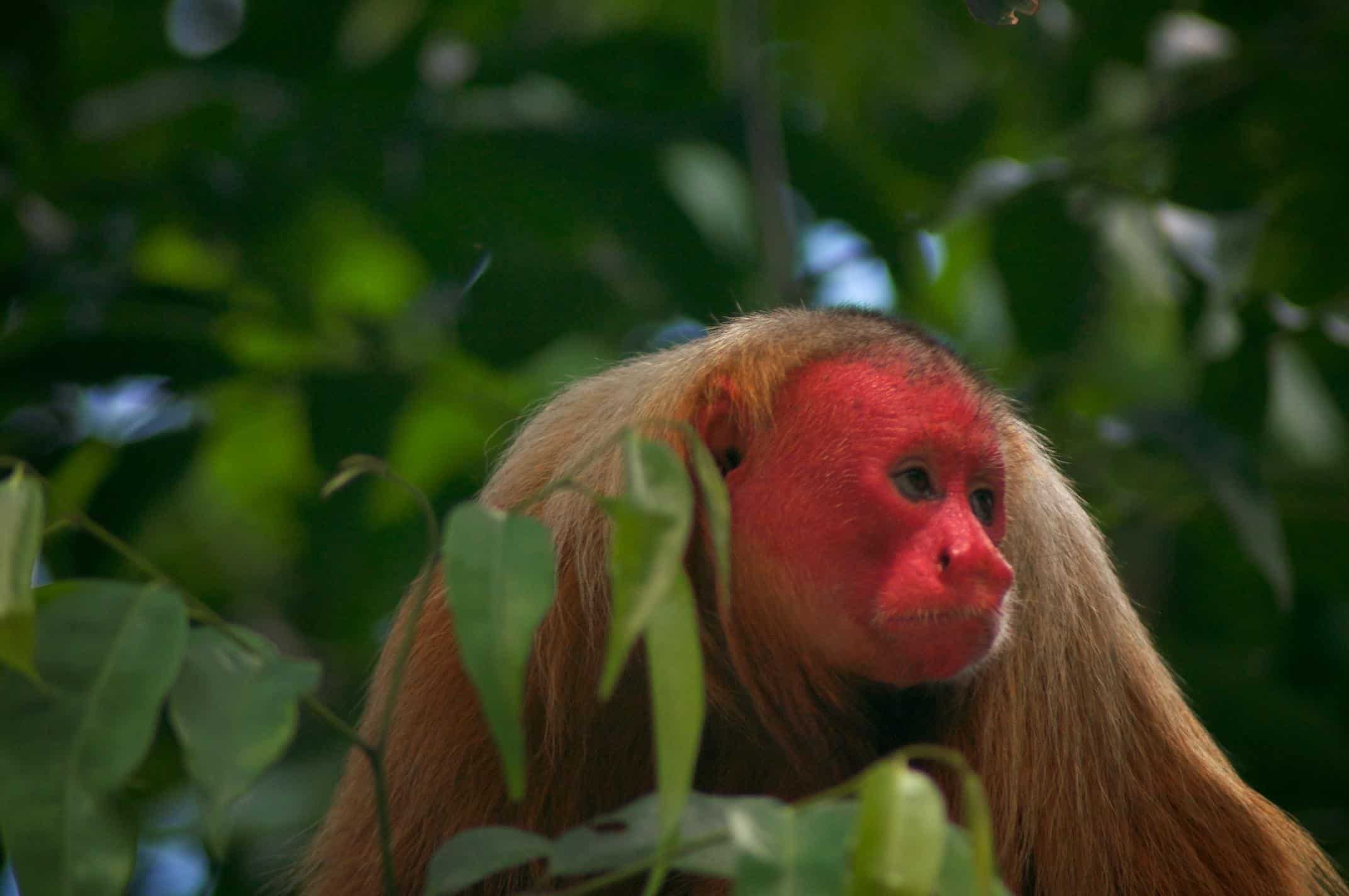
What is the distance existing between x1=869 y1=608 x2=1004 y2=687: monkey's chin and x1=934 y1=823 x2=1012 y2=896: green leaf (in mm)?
927

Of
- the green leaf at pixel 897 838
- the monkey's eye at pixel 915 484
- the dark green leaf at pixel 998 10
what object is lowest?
the monkey's eye at pixel 915 484

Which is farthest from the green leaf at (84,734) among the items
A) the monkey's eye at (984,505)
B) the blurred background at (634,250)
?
the blurred background at (634,250)

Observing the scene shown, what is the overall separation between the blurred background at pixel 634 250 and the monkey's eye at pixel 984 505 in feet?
2.43

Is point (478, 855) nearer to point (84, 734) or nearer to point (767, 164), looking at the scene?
point (84, 734)

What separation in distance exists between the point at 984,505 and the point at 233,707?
144 cm

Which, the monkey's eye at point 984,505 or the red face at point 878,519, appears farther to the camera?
the monkey's eye at point 984,505

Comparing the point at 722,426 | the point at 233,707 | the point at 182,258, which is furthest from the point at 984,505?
the point at 182,258

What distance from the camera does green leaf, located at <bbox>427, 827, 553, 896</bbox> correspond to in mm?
1329

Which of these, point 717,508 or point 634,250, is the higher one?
point 717,508

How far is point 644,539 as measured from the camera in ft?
3.67

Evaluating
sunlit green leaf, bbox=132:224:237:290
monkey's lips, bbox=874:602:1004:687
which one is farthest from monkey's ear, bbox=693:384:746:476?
sunlit green leaf, bbox=132:224:237:290

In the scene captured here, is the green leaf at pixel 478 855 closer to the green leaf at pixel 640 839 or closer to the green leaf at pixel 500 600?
the green leaf at pixel 640 839

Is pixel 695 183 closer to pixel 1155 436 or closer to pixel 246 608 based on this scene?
pixel 1155 436

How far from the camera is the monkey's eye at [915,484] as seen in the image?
7.15 feet
